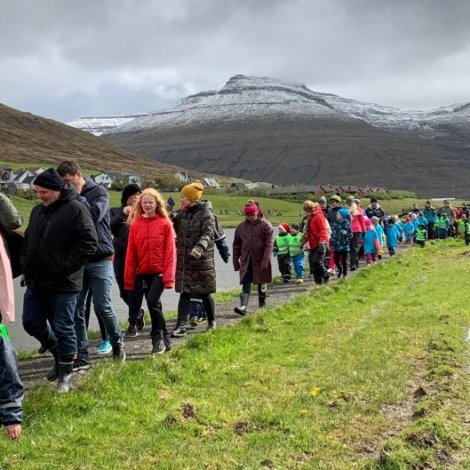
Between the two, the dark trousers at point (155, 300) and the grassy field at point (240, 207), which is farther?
the grassy field at point (240, 207)

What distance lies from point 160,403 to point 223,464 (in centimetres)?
163

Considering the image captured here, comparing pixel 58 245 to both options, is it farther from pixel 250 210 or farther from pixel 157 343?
pixel 250 210

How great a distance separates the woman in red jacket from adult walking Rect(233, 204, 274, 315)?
378 centimetres

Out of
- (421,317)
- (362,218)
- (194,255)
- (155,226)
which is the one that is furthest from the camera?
(362,218)

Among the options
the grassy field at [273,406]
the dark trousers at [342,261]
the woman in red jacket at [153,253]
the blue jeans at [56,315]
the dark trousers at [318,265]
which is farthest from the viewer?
the dark trousers at [342,261]

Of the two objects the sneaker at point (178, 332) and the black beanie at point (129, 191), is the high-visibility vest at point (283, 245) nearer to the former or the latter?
the sneaker at point (178, 332)

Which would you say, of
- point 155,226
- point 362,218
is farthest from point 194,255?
point 362,218

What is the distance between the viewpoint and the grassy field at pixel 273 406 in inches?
186

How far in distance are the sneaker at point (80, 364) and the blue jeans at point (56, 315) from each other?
103 centimetres

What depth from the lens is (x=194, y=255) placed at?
28.3ft

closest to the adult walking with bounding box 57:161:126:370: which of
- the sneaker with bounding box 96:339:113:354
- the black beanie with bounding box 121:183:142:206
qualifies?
the sneaker with bounding box 96:339:113:354

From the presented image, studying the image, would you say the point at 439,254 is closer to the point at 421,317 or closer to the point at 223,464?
the point at 421,317

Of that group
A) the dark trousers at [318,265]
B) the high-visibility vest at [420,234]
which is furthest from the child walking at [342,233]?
the high-visibility vest at [420,234]

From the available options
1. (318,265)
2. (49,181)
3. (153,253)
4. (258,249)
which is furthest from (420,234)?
(49,181)
